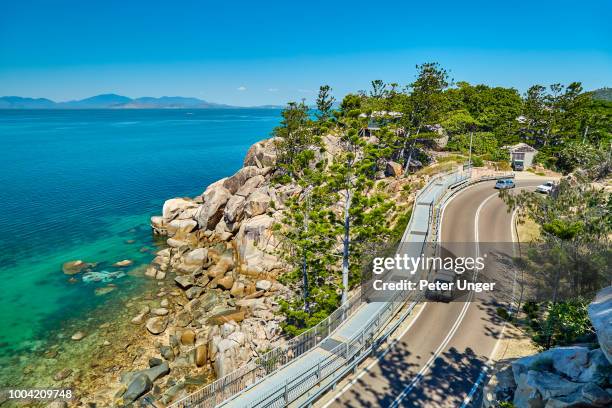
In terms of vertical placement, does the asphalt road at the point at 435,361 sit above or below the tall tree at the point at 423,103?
below

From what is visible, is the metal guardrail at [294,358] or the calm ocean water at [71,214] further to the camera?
the calm ocean water at [71,214]

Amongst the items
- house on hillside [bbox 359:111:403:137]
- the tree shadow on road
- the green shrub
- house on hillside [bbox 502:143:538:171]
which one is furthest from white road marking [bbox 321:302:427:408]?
house on hillside [bbox 502:143:538:171]

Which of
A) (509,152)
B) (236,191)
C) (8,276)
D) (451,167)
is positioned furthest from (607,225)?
(8,276)

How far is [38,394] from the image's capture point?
21.0 metres

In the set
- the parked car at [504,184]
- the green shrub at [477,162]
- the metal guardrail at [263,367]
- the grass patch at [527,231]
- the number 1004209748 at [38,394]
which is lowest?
the number 1004209748 at [38,394]

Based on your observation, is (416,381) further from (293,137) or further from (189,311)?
(293,137)

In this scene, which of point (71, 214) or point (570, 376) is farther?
point (71, 214)

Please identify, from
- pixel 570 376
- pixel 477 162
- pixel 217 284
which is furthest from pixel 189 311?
pixel 477 162

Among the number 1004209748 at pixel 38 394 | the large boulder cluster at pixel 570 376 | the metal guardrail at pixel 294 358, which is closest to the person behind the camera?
the large boulder cluster at pixel 570 376

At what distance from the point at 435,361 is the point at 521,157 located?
156 feet

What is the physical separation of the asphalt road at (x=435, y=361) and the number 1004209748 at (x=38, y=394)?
1706 centimetres

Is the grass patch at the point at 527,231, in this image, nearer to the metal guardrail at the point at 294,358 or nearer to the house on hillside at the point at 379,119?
the house on hillside at the point at 379,119

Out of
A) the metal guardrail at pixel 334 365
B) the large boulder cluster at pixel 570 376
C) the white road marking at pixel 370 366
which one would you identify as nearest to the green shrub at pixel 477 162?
the white road marking at pixel 370 366

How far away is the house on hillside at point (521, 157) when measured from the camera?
5300 cm
